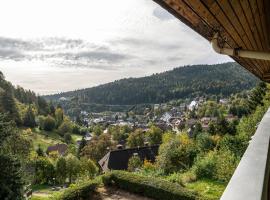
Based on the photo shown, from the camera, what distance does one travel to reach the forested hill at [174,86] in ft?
436

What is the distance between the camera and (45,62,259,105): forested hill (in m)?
133

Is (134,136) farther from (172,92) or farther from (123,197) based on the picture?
(172,92)

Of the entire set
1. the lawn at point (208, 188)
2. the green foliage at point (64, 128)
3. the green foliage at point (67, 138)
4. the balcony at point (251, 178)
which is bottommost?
the green foliage at point (67, 138)

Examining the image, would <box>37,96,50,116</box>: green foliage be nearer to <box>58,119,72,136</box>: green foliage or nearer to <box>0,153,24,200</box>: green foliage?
<box>58,119,72,136</box>: green foliage

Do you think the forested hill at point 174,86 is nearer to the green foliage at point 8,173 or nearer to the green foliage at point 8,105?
the green foliage at point 8,105

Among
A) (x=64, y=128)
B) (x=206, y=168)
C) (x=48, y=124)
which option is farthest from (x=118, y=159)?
(x=64, y=128)

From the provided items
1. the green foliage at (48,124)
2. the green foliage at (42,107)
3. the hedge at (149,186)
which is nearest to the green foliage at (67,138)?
the green foliage at (48,124)

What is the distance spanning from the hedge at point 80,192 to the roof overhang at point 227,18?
8217mm

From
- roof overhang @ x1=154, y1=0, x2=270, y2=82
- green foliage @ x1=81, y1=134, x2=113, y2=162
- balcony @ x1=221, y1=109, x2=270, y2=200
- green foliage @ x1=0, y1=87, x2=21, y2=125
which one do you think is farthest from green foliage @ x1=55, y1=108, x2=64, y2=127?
balcony @ x1=221, y1=109, x2=270, y2=200

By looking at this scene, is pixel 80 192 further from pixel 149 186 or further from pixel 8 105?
pixel 8 105

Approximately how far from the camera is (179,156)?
14516 millimetres

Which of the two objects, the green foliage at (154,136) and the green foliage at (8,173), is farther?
the green foliage at (154,136)

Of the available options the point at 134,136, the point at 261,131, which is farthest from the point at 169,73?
the point at 261,131

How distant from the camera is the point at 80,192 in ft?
33.5
